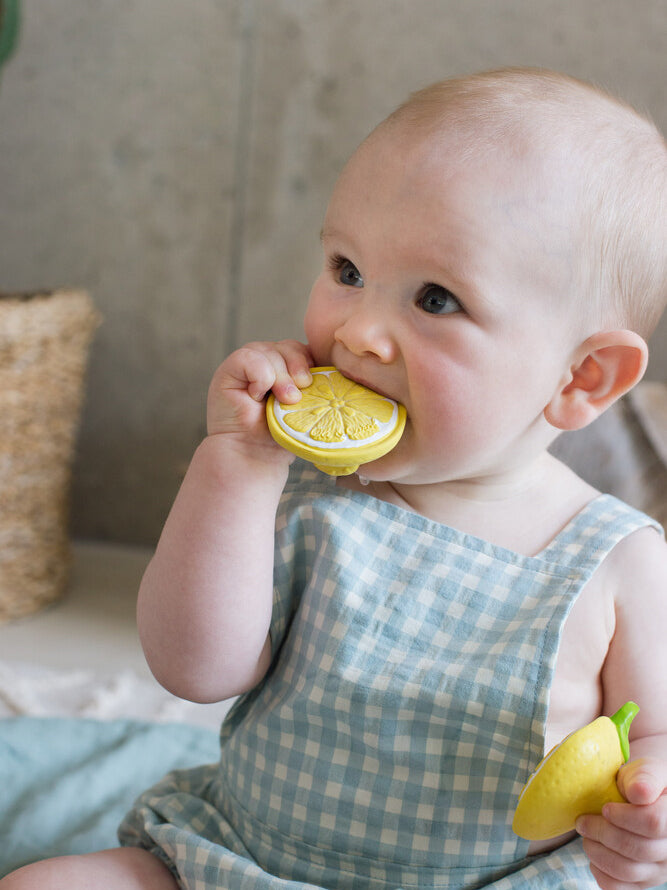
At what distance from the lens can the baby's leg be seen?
804mm

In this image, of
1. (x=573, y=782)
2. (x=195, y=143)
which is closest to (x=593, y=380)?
(x=573, y=782)

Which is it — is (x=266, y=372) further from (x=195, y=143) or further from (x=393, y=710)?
(x=195, y=143)

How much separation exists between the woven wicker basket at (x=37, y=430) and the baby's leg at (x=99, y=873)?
98cm

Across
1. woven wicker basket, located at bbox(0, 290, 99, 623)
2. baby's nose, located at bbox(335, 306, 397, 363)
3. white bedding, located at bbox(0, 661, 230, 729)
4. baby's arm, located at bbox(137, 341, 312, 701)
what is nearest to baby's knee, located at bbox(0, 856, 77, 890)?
baby's arm, located at bbox(137, 341, 312, 701)

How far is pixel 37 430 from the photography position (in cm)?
175

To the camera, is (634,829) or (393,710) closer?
(634,829)

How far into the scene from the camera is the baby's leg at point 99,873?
804 millimetres

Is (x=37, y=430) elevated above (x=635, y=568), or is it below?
below

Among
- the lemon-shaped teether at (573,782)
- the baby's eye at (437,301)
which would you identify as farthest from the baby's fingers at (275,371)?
the lemon-shaped teether at (573,782)

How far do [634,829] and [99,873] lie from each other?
0.44 metres

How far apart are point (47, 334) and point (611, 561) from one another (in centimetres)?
119

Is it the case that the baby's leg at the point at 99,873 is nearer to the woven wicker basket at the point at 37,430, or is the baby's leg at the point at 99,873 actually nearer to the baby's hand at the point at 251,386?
the baby's hand at the point at 251,386

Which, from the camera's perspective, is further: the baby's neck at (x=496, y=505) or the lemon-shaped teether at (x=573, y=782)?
the baby's neck at (x=496, y=505)

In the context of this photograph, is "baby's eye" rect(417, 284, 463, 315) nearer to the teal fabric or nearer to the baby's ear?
the baby's ear
